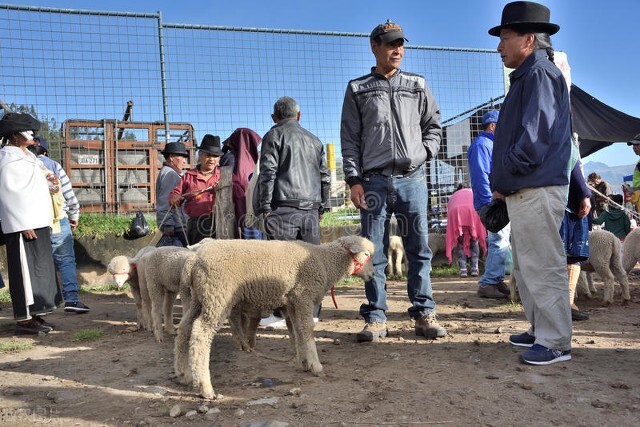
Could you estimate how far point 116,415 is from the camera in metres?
2.87

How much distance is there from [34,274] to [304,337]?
3367mm

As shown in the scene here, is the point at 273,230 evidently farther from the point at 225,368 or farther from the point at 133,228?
the point at 133,228

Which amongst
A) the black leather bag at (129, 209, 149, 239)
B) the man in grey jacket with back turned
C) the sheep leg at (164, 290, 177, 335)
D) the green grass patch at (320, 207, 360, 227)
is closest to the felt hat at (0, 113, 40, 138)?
the black leather bag at (129, 209, 149, 239)

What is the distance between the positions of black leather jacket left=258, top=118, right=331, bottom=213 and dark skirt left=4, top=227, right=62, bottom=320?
2478mm

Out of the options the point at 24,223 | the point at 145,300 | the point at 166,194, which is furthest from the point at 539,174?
the point at 24,223

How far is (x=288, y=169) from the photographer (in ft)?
15.9

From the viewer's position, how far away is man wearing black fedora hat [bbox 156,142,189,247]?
6.28m

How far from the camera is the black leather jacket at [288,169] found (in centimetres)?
474

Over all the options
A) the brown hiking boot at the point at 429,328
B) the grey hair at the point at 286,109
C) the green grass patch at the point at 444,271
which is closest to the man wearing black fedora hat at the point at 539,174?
the brown hiking boot at the point at 429,328

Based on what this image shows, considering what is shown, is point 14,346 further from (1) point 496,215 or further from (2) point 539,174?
(2) point 539,174

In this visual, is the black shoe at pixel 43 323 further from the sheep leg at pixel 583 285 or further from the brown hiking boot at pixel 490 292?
the sheep leg at pixel 583 285

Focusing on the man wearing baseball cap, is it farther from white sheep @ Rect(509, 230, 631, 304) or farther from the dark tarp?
the dark tarp

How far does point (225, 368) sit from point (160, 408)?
31.3 inches

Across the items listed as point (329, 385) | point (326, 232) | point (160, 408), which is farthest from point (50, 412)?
point (326, 232)
